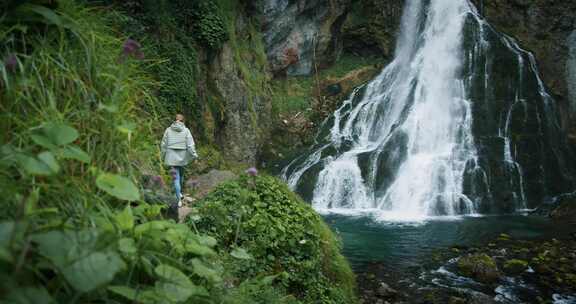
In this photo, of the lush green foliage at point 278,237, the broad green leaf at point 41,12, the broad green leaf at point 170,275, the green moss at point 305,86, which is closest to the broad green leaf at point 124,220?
the broad green leaf at point 170,275

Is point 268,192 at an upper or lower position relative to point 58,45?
lower

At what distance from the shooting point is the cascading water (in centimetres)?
1359

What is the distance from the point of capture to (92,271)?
1.58 m

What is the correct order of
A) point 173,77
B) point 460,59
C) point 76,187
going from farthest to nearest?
point 460,59
point 173,77
point 76,187

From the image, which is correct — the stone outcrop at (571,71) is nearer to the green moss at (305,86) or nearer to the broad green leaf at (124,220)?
the green moss at (305,86)

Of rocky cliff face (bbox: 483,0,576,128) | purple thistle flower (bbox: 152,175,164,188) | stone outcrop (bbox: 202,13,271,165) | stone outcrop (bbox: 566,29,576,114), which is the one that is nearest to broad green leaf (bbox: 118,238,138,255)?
purple thistle flower (bbox: 152,175,164,188)

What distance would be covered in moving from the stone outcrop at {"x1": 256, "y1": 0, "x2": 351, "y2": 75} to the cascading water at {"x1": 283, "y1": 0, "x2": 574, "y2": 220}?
2669 millimetres

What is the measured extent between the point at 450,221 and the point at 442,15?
1119cm

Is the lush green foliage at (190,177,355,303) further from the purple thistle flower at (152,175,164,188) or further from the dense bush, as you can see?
the dense bush

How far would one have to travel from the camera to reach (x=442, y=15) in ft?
64.0

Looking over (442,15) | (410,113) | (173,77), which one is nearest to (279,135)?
(410,113)

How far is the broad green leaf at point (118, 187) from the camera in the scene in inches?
76.5

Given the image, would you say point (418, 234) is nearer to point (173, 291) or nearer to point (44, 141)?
point (173, 291)

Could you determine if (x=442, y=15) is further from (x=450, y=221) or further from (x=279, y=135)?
(x=450, y=221)
